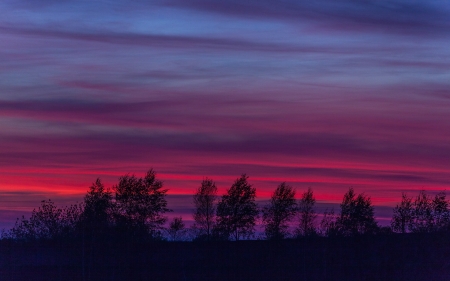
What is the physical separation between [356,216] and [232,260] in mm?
31096

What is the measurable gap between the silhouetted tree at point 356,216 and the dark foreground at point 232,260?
25.1 metres

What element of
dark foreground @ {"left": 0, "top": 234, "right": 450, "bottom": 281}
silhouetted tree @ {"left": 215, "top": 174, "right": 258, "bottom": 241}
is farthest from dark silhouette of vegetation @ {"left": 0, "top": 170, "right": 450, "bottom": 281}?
silhouetted tree @ {"left": 215, "top": 174, "right": 258, "bottom": 241}

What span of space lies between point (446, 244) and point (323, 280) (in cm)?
951

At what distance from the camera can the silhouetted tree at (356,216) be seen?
62.2m

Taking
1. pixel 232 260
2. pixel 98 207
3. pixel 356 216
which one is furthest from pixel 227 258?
pixel 356 216

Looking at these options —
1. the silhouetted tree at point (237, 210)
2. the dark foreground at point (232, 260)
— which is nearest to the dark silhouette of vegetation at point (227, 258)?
the dark foreground at point (232, 260)

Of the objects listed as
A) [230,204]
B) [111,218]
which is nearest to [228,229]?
[230,204]

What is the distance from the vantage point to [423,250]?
121ft

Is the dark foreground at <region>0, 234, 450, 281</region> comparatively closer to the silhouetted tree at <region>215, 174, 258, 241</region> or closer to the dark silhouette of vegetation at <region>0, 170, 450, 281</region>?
the dark silhouette of vegetation at <region>0, 170, 450, 281</region>

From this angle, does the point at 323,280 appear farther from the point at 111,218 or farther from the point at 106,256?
the point at 111,218

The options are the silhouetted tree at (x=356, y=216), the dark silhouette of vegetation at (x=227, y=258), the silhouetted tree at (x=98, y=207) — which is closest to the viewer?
the dark silhouette of vegetation at (x=227, y=258)

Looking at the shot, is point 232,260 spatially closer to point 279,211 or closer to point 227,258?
point 227,258

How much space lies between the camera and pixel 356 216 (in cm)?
6381

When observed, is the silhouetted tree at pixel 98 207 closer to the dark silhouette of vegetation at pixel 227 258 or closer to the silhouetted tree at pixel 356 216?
the dark silhouette of vegetation at pixel 227 258
